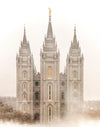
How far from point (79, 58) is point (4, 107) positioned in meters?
7.12

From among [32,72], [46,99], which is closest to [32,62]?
[32,72]

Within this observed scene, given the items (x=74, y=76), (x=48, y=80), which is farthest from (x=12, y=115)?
(x=74, y=76)

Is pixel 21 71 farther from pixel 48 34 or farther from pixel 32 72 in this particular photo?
pixel 48 34

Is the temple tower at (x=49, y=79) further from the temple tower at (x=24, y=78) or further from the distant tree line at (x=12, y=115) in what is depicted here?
the distant tree line at (x=12, y=115)

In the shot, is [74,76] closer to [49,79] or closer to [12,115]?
[49,79]

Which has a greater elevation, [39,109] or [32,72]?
[32,72]

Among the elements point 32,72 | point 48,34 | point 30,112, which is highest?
point 48,34

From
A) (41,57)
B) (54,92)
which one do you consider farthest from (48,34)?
(54,92)

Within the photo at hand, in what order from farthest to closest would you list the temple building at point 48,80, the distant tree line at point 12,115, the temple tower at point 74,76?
the temple building at point 48,80
the temple tower at point 74,76
the distant tree line at point 12,115

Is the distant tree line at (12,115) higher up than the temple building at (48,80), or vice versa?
the temple building at (48,80)

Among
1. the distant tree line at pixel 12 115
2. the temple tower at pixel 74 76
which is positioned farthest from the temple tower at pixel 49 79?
the distant tree line at pixel 12 115

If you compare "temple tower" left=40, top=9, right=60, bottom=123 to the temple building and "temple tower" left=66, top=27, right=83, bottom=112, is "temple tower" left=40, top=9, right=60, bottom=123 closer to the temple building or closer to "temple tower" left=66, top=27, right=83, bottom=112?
the temple building

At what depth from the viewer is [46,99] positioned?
35969 mm

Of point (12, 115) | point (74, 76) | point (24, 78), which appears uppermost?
point (74, 76)
